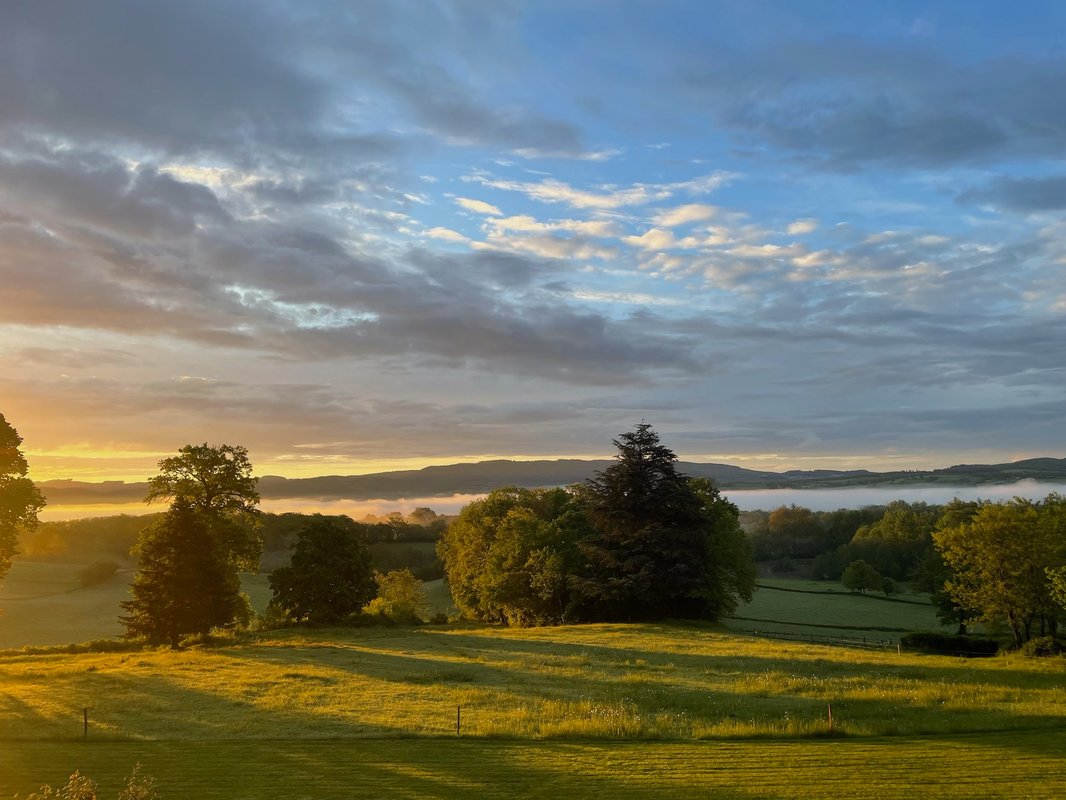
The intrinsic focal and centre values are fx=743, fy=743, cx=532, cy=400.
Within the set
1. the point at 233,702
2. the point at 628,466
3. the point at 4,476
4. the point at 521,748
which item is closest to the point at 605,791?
the point at 521,748

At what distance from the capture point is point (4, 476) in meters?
40.6

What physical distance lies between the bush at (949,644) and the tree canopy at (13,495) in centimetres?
5492

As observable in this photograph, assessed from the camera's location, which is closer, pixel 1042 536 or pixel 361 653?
pixel 361 653

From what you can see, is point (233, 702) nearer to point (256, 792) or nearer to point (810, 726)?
point (256, 792)

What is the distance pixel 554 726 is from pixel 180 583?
3687 cm

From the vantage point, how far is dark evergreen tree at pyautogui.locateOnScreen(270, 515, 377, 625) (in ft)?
197

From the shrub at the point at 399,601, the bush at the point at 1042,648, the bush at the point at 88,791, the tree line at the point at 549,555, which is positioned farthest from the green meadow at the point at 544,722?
the shrub at the point at 399,601

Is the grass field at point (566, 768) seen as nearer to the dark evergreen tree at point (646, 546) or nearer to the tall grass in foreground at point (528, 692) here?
the tall grass in foreground at point (528, 692)

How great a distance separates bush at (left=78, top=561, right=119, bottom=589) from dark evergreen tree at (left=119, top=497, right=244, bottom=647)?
5976 cm

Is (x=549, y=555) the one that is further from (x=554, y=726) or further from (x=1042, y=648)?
(x=554, y=726)

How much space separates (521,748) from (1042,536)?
41991 millimetres

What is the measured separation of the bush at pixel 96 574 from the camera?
102 m

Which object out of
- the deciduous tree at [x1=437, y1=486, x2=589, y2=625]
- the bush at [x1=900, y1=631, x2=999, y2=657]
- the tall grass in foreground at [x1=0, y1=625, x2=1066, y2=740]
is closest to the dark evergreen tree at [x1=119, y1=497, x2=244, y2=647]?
the tall grass in foreground at [x1=0, y1=625, x2=1066, y2=740]

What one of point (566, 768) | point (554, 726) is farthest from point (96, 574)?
point (566, 768)
